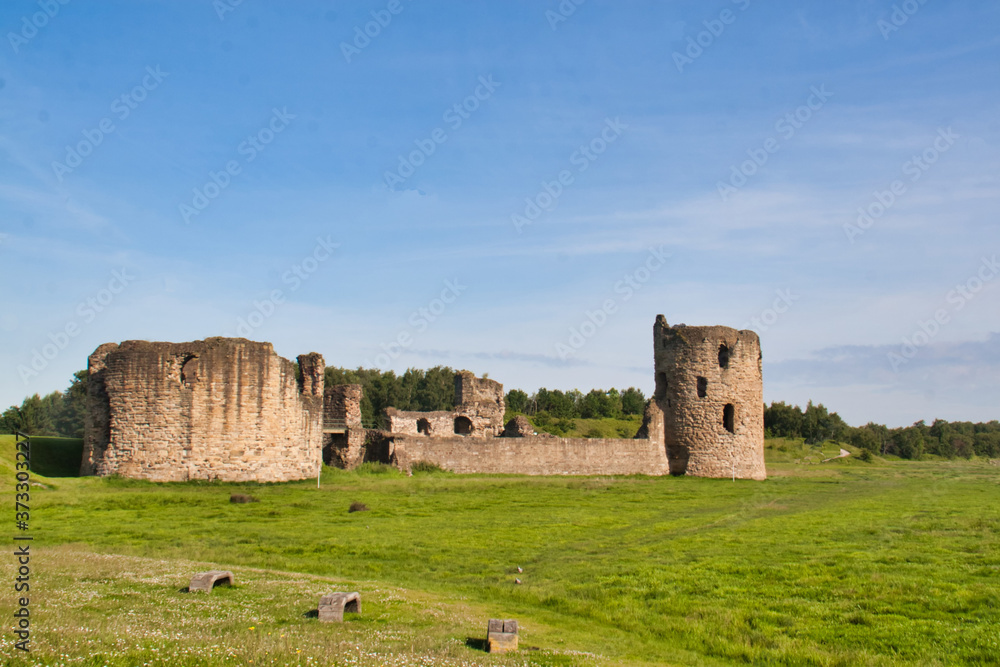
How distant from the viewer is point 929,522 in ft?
56.6

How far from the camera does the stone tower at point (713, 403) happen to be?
3622cm

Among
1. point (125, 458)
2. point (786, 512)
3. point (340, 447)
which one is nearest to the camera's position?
point (786, 512)

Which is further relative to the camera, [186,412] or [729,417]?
[729,417]

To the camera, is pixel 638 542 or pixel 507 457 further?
pixel 507 457

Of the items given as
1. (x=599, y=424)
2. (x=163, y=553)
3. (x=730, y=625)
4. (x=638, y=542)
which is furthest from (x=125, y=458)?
(x=599, y=424)

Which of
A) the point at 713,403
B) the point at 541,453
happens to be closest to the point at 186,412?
the point at 541,453

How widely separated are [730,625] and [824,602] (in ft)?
5.02

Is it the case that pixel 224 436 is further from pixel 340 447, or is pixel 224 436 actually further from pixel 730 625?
pixel 730 625

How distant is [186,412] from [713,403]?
858 inches

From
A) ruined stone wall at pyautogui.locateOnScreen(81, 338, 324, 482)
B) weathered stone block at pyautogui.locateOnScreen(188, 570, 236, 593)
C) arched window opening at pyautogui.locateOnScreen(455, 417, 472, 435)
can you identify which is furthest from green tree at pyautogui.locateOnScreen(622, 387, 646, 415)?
weathered stone block at pyautogui.locateOnScreen(188, 570, 236, 593)

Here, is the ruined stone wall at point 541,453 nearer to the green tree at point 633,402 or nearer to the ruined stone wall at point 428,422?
the ruined stone wall at point 428,422

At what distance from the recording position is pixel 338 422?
33594 mm

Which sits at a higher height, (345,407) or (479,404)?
(479,404)

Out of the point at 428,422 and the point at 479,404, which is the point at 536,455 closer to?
the point at 479,404
